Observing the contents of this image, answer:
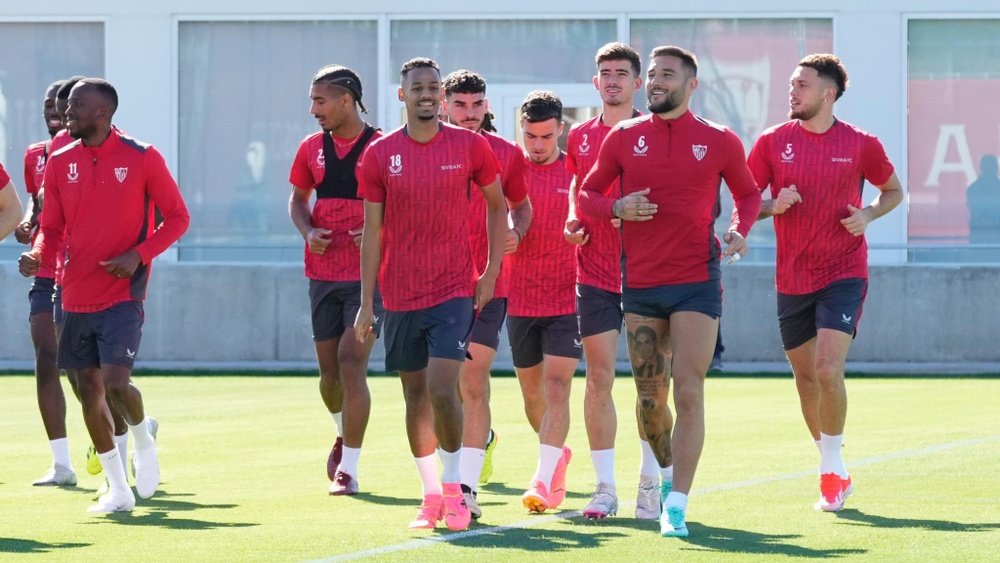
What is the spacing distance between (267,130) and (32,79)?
3338 mm

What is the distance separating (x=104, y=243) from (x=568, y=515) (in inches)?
110

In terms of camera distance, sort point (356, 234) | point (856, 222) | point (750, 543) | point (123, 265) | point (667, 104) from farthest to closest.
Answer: point (356, 234), point (856, 222), point (123, 265), point (667, 104), point (750, 543)

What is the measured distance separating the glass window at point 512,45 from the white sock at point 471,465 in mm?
16121

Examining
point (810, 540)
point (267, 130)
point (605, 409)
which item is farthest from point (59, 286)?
point (267, 130)

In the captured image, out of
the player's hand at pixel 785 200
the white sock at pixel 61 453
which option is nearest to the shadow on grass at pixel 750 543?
the player's hand at pixel 785 200

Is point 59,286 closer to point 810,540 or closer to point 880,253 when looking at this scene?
point 810,540

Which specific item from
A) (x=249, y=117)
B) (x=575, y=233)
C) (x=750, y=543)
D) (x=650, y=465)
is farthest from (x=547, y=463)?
(x=249, y=117)

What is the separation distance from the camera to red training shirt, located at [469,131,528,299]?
983 centimetres

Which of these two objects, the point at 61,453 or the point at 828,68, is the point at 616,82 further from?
the point at 61,453

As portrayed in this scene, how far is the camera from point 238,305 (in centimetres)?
2442

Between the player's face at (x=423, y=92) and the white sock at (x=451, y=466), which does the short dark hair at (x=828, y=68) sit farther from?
the white sock at (x=451, y=466)

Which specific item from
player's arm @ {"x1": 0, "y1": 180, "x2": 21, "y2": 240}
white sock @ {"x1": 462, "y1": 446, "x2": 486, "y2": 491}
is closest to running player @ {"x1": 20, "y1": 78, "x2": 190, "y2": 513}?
player's arm @ {"x1": 0, "y1": 180, "x2": 21, "y2": 240}

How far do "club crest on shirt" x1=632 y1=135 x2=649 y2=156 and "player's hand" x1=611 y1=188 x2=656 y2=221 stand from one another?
251 millimetres

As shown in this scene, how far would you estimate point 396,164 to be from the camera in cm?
921
